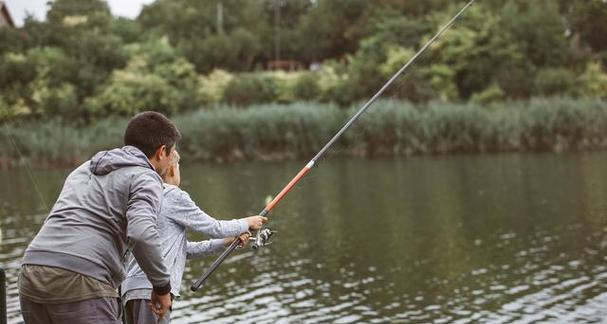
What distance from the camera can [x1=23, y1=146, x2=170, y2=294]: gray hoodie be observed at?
4301mm

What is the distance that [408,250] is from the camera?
17594mm

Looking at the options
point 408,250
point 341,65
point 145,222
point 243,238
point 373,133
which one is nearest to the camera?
point 145,222

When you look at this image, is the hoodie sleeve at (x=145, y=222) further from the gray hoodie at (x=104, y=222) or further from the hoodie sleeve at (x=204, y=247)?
the hoodie sleeve at (x=204, y=247)

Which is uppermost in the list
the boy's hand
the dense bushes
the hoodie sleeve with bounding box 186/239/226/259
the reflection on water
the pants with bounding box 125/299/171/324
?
the dense bushes

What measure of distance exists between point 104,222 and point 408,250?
13.6 m

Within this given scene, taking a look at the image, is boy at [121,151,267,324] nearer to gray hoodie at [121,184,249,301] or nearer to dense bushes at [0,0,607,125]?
gray hoodie at [121,184,249,301]

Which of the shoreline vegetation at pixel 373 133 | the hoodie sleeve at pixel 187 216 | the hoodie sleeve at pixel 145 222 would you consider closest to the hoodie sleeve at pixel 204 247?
the hoodie sleeve at pixel 187 216

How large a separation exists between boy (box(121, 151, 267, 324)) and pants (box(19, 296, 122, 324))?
759 mm

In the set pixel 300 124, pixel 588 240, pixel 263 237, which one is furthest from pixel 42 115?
pixel 263 237

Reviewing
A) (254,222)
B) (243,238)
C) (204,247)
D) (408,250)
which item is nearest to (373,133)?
(408,250)

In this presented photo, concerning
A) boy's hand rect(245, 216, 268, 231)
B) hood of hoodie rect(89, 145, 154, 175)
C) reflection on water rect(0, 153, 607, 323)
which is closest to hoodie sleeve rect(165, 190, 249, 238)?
boy's hand rect(245, 216, 268, 231)

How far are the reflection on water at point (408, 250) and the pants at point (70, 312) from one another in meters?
7.72

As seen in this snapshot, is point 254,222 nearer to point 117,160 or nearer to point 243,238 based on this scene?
point 243,238

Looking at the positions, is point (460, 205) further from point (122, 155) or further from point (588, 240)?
point (122, 155)
